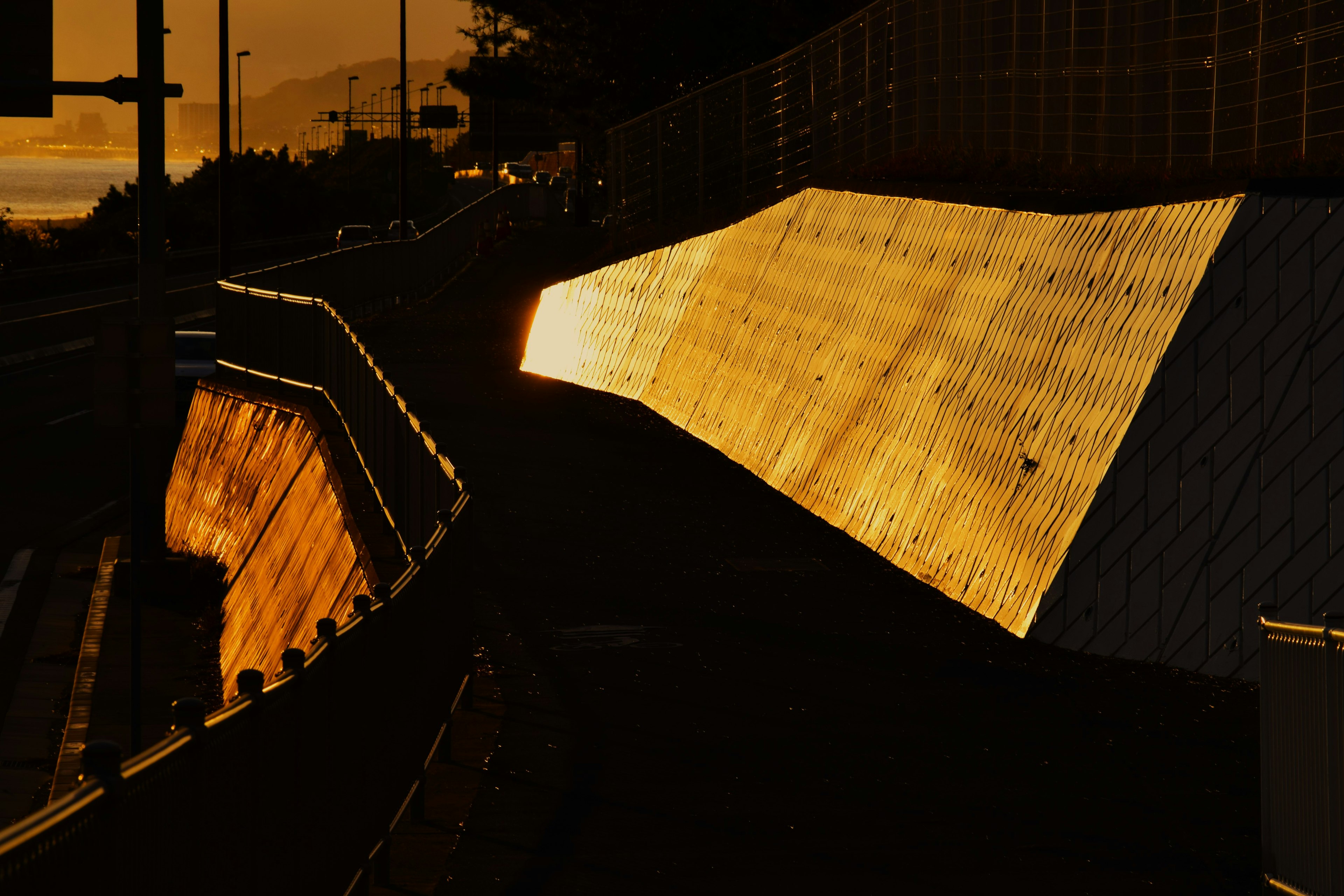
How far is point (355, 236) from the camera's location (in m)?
72.7

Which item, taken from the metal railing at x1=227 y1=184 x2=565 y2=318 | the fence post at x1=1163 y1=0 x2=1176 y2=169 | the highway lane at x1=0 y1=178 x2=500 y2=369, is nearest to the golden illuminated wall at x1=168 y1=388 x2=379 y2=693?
the metal railing at x1=227 y1=184 x2=565 y2=318

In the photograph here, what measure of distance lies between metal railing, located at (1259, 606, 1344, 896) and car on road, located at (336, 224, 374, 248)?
216ft

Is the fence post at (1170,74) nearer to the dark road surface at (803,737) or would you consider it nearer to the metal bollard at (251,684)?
the dark road surface at (803,737)

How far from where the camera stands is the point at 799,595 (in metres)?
12.4

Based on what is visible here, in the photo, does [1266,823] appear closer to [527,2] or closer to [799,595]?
[799,595]

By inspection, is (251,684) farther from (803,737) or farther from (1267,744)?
(803,737)

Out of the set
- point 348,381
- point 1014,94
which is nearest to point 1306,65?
point 1014,94

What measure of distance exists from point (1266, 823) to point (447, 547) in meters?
3.77

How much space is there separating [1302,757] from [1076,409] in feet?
18.0

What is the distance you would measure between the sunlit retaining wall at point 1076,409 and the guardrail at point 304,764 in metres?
4.10

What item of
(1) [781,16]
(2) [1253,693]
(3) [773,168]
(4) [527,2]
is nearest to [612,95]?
(4) [527,2]

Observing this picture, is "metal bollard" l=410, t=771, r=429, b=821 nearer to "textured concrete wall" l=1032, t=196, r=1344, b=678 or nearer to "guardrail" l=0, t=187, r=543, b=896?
"guardrail" l=0, t=187, r=543, b=896

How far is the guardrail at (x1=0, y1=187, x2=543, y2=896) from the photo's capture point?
3.46m

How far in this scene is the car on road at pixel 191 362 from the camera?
26.6 metres
